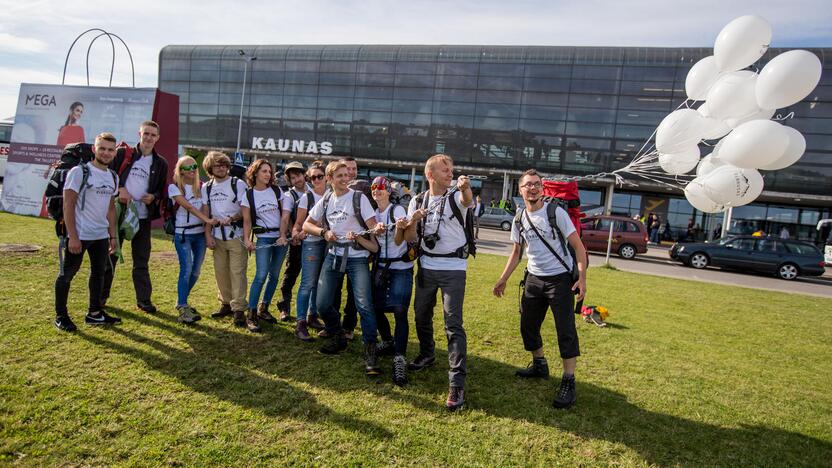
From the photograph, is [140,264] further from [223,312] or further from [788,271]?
Answer: [788,271]

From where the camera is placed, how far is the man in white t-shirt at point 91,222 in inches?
163

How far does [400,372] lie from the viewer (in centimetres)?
384

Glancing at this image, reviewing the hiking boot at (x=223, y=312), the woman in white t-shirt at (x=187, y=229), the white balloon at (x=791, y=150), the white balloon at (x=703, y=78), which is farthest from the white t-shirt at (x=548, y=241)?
the white balloon at (x=703, y=78)

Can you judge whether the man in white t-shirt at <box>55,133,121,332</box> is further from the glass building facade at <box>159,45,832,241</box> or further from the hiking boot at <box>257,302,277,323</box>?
the glass building facade at <box>159,45,832,241</box>

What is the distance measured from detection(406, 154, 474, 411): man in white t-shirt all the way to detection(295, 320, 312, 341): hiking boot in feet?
5.02

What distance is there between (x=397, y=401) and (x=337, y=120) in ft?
121

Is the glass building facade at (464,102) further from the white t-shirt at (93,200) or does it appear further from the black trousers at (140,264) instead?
the white t-shirt at (93,200)

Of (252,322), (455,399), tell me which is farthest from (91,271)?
(455,399)

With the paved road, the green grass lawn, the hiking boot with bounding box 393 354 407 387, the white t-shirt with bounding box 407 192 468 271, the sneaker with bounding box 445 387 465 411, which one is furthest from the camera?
the paved road

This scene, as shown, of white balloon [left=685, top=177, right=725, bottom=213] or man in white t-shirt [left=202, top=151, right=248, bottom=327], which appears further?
white balloon [left=685, top=177, right=725, bottom=213]

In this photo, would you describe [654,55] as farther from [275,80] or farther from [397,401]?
[397,401]

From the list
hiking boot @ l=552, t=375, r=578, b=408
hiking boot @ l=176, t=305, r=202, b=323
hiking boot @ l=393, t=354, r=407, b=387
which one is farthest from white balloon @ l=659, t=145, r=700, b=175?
hiking boot @ l=176, t=305, r=202, b=323

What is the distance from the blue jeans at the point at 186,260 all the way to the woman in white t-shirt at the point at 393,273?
2.17 m

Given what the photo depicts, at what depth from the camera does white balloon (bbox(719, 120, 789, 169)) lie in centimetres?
548
